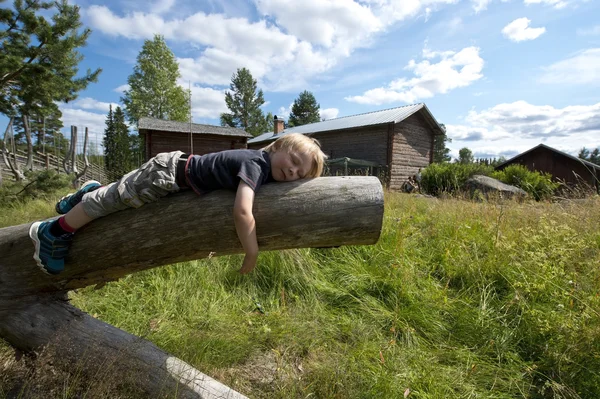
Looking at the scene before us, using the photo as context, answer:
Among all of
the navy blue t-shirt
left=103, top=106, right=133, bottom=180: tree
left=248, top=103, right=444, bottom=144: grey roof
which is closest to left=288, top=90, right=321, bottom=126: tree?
left=248, top=103, right=444, bottom=144: grey roof

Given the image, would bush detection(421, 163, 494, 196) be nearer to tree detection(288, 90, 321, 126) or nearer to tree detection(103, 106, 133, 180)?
tree detection(103, 106, 133, 180)

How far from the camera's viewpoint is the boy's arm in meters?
1.48

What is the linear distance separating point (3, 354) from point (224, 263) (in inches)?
79.9

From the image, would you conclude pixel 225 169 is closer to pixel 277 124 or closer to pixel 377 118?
pixel 377 118

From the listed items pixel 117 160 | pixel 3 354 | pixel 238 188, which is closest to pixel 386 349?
pixel 238 188

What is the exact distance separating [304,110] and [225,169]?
4945cm

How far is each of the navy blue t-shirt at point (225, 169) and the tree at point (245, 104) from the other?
1711 inches

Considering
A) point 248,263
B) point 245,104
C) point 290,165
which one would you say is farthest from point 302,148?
point 245,104

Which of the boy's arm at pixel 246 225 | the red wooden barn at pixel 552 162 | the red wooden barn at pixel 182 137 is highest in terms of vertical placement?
the red wooden barn at pixel 182 137

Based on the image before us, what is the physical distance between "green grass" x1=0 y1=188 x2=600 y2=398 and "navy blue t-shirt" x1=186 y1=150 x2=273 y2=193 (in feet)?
4.99

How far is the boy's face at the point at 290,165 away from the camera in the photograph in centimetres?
178

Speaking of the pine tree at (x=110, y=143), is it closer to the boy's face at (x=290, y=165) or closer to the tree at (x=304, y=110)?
the boy's face at (x=290, y=165)

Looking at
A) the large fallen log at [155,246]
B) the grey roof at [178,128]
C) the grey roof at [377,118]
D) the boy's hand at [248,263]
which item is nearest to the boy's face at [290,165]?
the large fallen log at [155,246]

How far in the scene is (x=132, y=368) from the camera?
1.73 metres
